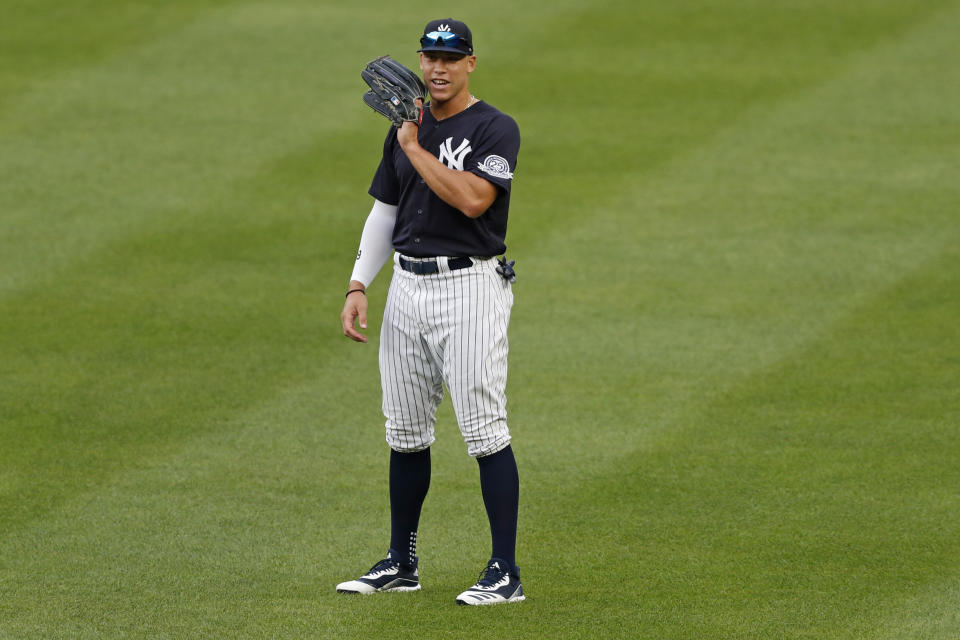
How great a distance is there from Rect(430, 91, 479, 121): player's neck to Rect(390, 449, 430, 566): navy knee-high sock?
1.29 meters

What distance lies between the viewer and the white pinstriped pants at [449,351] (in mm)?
5156

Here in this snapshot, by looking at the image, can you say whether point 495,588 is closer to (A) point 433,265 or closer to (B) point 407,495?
(B) point 407,495

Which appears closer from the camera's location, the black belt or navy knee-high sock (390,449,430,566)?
the black belt

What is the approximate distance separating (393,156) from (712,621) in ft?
6.84

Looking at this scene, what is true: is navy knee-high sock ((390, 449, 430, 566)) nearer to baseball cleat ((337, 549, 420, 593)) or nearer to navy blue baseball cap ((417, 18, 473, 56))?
baseball cleat ((337, 549, 420, 593))

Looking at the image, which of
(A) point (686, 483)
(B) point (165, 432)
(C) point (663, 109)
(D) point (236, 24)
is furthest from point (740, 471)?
(D) point (236, 24)

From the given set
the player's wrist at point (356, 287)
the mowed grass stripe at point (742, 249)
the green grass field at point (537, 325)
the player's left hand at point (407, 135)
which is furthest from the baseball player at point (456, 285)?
the mowed grass stripe at point (742, 249)

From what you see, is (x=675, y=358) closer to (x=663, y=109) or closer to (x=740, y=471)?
(x=740, y=471)

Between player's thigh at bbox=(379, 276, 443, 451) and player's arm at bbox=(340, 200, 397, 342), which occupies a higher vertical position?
player's arm at bbox=(340, 200, 397, 342)

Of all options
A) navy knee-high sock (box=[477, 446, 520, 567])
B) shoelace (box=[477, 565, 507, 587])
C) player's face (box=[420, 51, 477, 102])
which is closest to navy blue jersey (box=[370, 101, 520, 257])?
player's face (box=[420, 51, 477, 102])

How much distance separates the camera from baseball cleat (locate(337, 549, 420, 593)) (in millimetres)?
5402

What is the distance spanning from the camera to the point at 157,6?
46.4ft

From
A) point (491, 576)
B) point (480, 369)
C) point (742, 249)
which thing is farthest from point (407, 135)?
point (742, 249)

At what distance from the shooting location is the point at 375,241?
5473 mm
